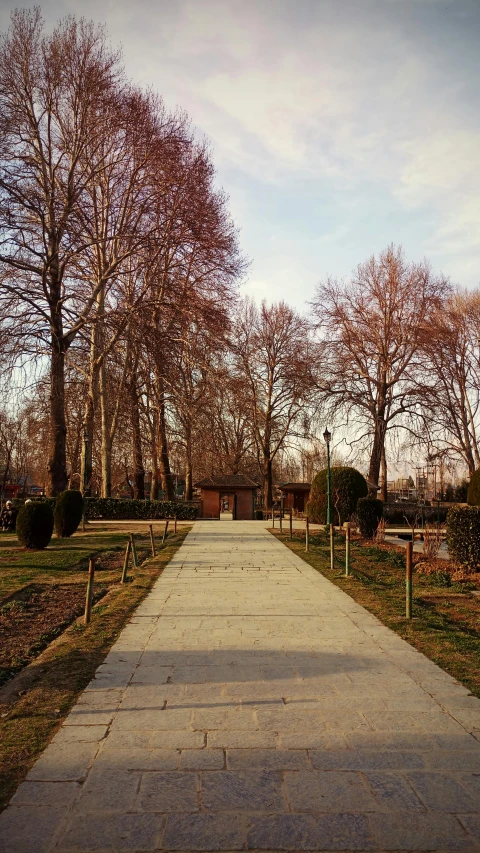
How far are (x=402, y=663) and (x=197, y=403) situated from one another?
2512cm

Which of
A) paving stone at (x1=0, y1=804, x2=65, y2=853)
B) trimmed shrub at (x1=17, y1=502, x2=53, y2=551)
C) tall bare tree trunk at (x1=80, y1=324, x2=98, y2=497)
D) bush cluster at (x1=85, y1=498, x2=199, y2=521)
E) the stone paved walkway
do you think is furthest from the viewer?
bush cluster at (x1=85, y1=498, x2=199, y2=521)

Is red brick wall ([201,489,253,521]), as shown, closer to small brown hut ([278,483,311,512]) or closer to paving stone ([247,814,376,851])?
small brown hut ([278,483,311,512])

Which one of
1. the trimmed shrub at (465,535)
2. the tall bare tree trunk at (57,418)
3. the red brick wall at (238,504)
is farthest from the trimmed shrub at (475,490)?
the red brick wall at (238,504)

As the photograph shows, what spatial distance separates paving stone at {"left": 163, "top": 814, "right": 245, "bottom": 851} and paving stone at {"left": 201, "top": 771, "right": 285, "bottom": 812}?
0.10 m

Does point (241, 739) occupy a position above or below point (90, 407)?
below

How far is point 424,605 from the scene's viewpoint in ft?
32.9

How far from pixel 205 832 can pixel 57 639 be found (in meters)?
4.94

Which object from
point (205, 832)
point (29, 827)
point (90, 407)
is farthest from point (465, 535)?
point (90, 407)

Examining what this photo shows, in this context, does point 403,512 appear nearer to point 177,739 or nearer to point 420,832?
point 177,739

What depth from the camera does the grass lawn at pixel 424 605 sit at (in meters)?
6.82

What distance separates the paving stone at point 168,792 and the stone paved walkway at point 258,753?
10mm

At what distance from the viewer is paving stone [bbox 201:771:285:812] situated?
3.47 m

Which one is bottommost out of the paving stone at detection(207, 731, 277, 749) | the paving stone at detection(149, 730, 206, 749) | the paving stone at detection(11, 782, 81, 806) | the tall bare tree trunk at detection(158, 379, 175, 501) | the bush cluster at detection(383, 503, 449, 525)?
the paving stone at detection(11, 782, 81, 806)

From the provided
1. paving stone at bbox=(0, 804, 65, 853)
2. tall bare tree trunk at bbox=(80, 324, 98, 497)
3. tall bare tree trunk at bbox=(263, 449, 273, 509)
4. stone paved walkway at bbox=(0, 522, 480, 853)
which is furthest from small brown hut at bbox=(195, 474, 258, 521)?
paving stone at bbox=(0, 804, 65, 853)
